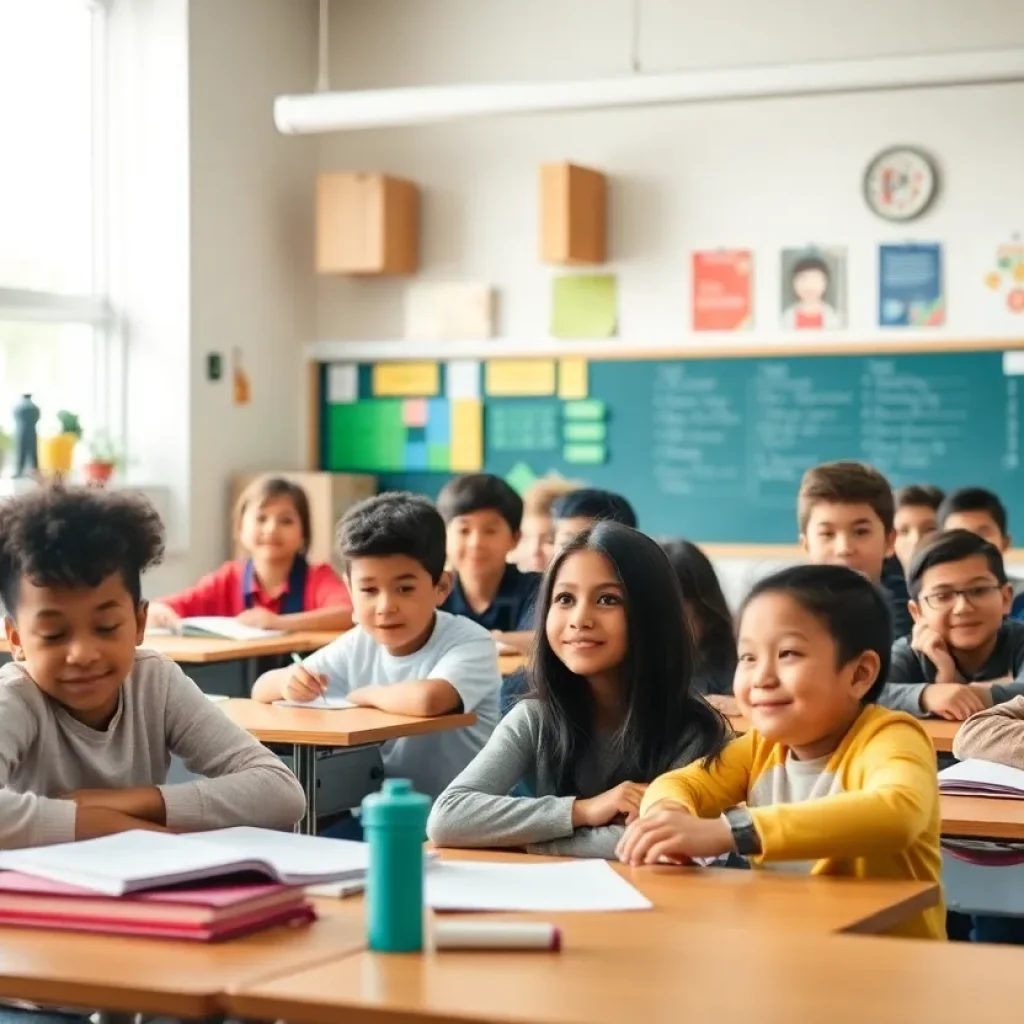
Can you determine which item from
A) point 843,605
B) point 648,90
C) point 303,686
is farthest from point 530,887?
point 648,90

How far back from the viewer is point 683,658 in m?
2.69

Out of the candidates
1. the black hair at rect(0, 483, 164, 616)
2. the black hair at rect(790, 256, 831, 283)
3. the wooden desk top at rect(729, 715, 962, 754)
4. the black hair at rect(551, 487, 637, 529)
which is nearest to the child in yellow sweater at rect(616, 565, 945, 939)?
the black hair at rect(0, 483, 164, 616)

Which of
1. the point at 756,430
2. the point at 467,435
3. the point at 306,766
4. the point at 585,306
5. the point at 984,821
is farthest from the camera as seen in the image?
the point at 467,435

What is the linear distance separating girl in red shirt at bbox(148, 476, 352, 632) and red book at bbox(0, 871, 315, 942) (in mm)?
3787

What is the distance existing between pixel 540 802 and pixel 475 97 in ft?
14.1

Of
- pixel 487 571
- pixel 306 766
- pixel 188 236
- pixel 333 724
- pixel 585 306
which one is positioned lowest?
pixel 306 766

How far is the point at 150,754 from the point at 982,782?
127 centimetres

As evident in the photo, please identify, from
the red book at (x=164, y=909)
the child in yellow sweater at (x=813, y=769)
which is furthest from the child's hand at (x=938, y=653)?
the red book at (x=164, y=909)

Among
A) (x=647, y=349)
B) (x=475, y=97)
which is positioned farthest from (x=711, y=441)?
(x=475, y=97)

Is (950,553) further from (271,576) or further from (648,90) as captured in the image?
(648,90)

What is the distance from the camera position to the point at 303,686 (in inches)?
160

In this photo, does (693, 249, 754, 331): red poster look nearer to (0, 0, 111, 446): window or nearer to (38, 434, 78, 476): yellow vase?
(0, 0, 111, 446): window

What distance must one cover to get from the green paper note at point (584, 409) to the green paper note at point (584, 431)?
21 mm

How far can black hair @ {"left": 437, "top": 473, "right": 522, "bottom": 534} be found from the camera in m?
4.97
